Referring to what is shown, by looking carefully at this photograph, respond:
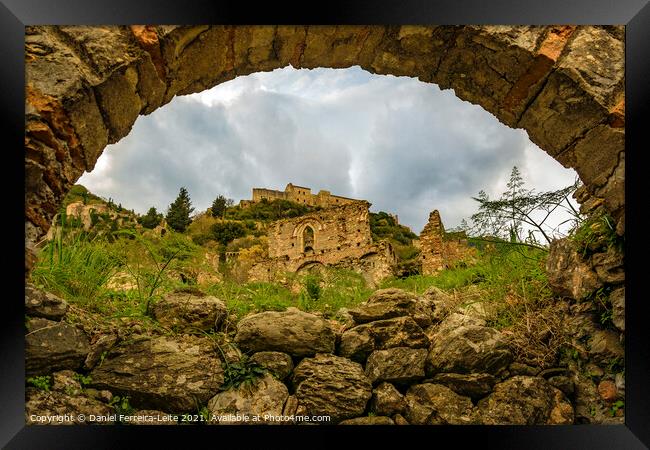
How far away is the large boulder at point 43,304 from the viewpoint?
2752 mm

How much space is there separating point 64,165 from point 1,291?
86cm

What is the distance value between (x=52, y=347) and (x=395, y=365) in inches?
84.4

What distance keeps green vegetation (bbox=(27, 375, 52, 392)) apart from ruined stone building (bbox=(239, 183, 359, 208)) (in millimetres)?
17362

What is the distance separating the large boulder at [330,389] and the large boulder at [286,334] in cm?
10

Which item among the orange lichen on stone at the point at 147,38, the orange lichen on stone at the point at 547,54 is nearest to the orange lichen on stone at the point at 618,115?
the orange lichen on stone at the point at 547,54

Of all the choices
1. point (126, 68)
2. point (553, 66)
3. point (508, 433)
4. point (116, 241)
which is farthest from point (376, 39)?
point (508, 433)

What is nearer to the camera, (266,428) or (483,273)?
(266,428)

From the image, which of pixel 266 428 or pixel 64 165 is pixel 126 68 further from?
pixel 266 428

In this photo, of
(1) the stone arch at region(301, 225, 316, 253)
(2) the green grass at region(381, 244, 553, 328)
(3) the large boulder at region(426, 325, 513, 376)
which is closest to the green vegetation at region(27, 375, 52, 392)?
(3) the large boulder at region(426, 325, 513, 376)

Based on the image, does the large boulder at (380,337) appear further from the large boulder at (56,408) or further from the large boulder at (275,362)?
the large boulder at (56,408)

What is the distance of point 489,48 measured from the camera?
288cm

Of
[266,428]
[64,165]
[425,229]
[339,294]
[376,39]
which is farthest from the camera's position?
[425,229]

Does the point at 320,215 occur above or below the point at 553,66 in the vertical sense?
above

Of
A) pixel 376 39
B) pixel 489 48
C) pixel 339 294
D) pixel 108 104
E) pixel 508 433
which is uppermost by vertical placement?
pixel 376 39
